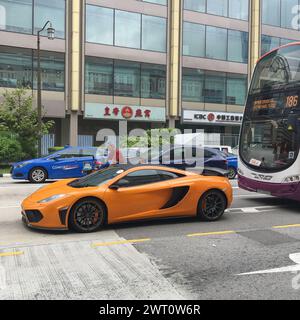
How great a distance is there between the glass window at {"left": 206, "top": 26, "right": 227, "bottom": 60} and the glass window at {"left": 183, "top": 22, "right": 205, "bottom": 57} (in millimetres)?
538

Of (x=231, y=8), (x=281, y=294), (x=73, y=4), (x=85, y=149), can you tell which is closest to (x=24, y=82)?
(x=73, y=4)

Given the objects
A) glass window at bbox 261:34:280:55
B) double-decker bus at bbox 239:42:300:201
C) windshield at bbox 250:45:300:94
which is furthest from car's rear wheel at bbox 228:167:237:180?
glass window at bbox 261:34:280:55

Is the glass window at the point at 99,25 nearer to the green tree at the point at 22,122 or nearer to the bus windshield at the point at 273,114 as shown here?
the green tree at the point at 22,122

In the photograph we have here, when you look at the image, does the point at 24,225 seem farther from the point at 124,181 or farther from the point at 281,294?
the point at 281,294

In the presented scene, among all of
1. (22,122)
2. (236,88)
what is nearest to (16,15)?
(22,122)

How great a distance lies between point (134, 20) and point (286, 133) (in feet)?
79.0

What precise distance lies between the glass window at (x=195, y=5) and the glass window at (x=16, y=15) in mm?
12557

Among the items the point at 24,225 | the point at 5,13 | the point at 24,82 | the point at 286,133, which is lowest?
the point at 24,225

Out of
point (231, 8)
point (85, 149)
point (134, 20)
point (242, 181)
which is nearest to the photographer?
point (242, 181)

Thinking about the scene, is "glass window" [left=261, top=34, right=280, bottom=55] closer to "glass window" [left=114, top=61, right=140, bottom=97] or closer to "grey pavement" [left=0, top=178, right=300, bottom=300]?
"glass window" [left=114, top=61, right=140, bottom=97]

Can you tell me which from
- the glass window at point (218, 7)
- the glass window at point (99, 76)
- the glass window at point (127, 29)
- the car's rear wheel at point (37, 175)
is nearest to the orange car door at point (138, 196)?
the car's rear wheel at point (37, 175)

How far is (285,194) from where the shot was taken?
9.71 metres

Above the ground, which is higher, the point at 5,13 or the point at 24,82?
the point at 5,13

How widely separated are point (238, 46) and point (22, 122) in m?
21.6
